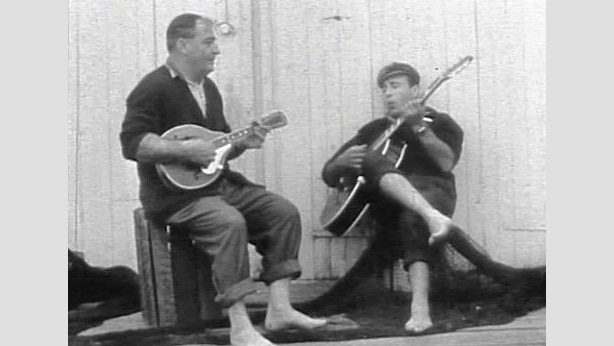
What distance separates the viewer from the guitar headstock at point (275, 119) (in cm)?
865

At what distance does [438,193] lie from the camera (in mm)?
8766

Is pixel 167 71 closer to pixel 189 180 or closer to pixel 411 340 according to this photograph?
pixel 189 180

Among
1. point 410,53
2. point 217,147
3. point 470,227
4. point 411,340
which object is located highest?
point 410,53

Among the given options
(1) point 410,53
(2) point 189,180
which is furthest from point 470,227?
(2) point 189,180

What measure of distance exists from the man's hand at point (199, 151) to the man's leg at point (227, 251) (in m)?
0.23

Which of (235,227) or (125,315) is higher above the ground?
(235,227)

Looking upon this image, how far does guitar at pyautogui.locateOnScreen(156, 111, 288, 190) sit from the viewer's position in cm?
846

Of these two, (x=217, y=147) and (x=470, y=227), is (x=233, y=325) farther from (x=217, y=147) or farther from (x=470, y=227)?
(x=470, y=227)

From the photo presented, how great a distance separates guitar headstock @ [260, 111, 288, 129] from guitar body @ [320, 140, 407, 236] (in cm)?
52

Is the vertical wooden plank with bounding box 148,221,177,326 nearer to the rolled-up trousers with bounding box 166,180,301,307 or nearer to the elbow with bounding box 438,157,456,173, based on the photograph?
the rolled-up trousers with bounding box 166,180,301,307

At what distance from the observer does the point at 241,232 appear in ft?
27.8

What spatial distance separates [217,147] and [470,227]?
1.69m

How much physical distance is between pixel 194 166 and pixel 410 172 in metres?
1.36

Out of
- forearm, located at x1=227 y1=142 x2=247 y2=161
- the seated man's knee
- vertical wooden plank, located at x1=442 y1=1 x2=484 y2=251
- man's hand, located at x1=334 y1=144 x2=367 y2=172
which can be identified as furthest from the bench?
vertical wooden plank, located at x1=442 y1=1 x2=484 y2=251
